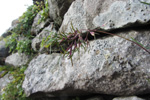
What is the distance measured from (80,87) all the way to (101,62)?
0.53 meters

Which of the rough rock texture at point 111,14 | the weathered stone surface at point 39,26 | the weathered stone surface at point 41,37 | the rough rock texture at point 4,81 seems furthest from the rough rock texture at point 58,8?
the rough rock texture at point 4,81

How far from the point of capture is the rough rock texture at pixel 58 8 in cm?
265

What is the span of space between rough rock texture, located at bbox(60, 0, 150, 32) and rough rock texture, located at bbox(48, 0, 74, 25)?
2.07 ft

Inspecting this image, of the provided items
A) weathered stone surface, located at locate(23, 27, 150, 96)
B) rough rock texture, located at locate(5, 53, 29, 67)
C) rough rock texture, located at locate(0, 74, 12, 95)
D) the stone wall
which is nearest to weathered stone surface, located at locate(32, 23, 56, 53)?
rough rock texture, located at locate(5, 53, 29, 67)

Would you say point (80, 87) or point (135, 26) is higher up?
point (135, 26)

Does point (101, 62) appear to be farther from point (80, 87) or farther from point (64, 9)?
point (64, 9)

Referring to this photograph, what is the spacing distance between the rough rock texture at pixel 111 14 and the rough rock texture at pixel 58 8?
2.07 feet

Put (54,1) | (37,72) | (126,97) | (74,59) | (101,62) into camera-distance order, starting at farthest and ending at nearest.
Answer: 1. (54,1)
2. (37,72)
3. (74,59)
4. (101,62)
5. (126,97)

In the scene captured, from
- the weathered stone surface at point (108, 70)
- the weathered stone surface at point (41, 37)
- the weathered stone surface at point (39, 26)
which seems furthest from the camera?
the weathered stone surface at point (39, 26)

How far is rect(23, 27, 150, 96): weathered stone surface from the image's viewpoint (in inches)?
53.4

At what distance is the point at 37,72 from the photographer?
2.54 m

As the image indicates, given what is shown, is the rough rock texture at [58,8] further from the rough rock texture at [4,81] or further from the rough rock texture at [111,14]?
the rough rock texture at [4,81]

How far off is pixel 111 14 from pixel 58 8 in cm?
154

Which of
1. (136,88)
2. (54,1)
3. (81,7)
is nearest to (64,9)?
(54,1)
